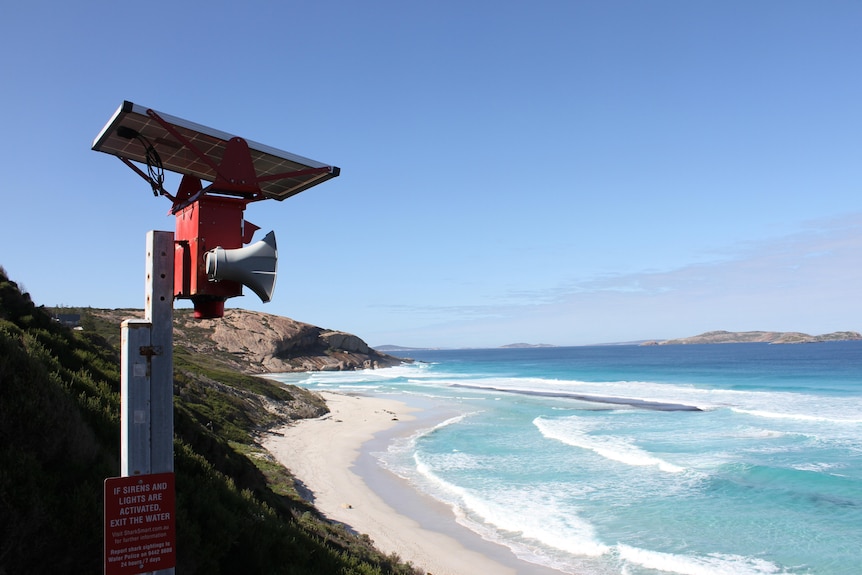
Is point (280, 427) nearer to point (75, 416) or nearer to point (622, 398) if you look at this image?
point (75, 416)

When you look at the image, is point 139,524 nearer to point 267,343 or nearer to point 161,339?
point 161,339

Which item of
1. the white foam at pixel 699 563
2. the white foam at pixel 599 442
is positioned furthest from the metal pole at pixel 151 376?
the white foam at pixel 599 442

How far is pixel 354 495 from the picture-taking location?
1867cm

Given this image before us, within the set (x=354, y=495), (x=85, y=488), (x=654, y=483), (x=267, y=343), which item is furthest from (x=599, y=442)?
(x=267, y=343)

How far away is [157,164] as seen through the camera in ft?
14.1

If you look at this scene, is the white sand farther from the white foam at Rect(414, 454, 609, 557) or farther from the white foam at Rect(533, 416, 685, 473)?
the white foam at Rect(533, 416, 685, 473)

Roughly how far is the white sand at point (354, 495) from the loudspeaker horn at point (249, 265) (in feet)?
36.0

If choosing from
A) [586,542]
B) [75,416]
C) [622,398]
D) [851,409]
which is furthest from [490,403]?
[75,416]

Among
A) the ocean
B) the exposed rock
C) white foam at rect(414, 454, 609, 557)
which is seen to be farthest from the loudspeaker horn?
the exposed rock

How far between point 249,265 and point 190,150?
124 centimetres

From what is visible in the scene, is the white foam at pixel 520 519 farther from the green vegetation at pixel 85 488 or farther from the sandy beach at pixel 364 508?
the green vegetation at pixel 85 488

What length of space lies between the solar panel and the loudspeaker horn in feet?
2.22

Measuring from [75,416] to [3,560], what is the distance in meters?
1.82

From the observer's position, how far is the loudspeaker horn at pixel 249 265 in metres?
3.46
